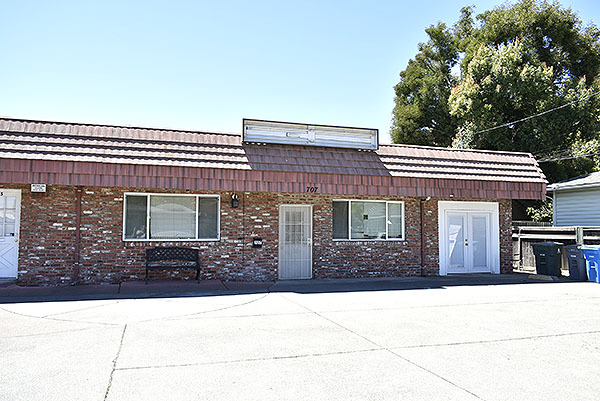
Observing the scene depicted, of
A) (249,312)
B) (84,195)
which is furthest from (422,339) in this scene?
(84,195)

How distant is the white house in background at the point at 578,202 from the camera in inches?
774

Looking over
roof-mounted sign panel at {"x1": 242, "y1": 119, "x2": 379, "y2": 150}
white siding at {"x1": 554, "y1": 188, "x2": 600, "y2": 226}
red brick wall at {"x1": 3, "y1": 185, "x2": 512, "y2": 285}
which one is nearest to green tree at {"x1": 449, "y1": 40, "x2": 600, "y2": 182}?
white siding at {"x1": 554, "y1": 188, "x2": 600, "y2": 226}

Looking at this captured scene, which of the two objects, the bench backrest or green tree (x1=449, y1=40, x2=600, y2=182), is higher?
green tree (x1=449, y1=40, x2=600, y2=182)

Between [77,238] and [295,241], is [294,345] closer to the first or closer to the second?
[295,241]

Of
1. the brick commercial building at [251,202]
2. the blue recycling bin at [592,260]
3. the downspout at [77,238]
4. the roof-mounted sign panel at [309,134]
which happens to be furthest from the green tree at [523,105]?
the downspout at [77,238]

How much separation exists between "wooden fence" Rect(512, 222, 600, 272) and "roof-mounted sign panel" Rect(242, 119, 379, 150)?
7.09 metres

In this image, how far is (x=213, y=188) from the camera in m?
11.8

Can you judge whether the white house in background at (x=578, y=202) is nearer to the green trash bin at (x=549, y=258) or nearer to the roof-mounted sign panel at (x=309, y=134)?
the green trash bin at (x=549, y=258)

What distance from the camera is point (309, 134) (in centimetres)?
1332

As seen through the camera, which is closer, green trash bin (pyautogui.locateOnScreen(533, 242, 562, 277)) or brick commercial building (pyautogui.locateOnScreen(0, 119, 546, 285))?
brick commercial building (pyautogui.locateOnScreen(0, 119, 546, 285))

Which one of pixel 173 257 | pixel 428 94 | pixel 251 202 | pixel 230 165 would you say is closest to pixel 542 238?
pixel 251 202

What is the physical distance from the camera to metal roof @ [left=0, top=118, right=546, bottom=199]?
1088 centimetres

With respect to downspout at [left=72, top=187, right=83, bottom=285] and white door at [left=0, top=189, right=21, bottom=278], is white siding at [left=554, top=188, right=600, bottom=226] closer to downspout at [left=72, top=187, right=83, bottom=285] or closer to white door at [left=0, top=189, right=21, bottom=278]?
downspout at [left=72, top=187, right=83, bottom=285]

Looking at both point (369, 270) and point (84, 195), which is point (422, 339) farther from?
point (84, 195)
